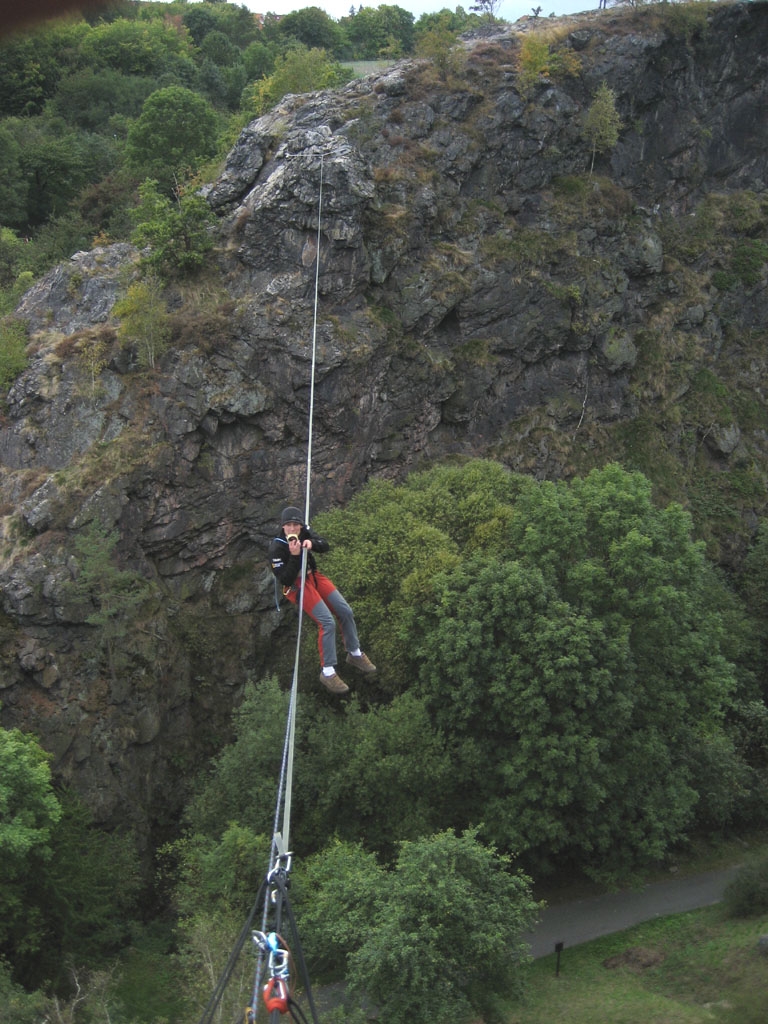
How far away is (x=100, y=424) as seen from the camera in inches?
1133

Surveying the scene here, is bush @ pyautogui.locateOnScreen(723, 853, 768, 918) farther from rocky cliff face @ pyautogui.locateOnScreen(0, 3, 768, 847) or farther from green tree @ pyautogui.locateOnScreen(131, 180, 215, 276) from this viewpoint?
green tree @ pyautogui.locateOnScreen(131, 180, 215, 276)

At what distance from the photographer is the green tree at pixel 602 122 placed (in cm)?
3888

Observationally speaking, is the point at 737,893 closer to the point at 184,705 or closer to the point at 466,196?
the point at 184,705

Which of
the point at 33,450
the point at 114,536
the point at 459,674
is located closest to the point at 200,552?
the point at 114,536

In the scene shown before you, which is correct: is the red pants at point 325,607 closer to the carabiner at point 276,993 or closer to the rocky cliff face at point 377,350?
the carabiner at point 276,993

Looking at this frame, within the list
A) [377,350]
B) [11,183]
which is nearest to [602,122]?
[377,350]

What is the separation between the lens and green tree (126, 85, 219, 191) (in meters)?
41.8

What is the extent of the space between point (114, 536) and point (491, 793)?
40.6 ft

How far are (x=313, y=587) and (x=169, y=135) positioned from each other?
3485cm

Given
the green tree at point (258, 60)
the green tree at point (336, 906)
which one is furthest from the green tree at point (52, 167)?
the green tree at point (336, 906)

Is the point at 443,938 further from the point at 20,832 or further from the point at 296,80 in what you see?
the point at 296,80

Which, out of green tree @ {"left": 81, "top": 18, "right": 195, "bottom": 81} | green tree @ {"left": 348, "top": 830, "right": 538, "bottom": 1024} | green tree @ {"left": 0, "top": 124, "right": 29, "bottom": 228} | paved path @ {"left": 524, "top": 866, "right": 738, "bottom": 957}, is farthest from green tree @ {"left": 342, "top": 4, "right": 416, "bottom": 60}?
green tree @ {"left": 348, "top": 830, "right": 538, "bottom": 1024}

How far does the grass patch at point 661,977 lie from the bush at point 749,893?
39cm

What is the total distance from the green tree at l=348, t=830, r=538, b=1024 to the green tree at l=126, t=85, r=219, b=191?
110 ft
